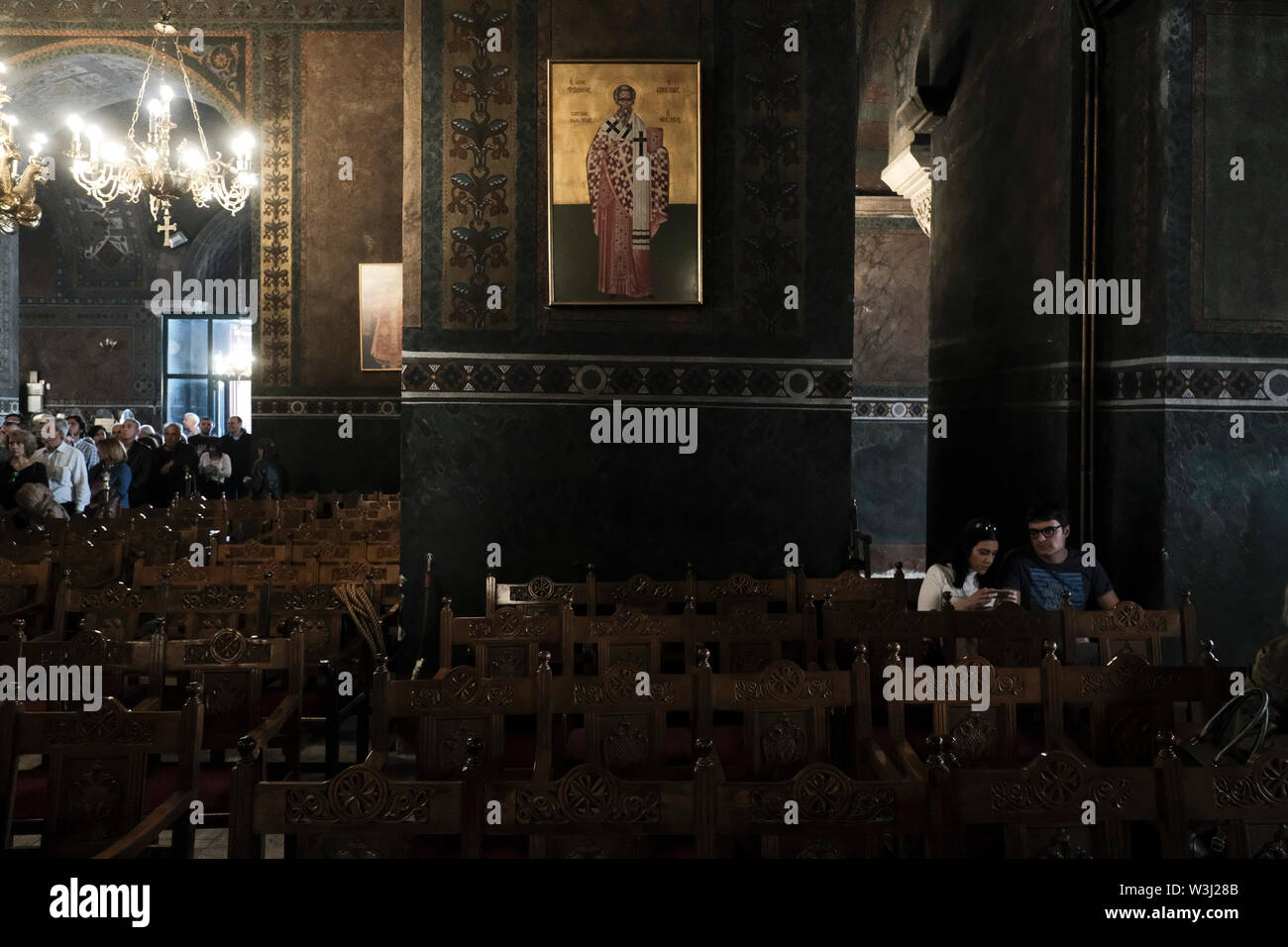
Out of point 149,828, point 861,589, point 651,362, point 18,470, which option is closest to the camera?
point 149,828

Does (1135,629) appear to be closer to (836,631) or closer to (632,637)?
(836,631)

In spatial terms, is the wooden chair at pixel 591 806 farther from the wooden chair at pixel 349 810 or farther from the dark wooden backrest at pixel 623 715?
the dark wooden backrest at pixel 623 715

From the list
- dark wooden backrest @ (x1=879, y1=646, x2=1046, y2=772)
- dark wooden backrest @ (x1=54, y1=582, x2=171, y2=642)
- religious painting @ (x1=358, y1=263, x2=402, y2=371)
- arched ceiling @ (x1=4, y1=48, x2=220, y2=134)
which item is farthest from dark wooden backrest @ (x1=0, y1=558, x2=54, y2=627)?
arched ceiling @ (x1=4, y1=48, x2=220, y2=134)

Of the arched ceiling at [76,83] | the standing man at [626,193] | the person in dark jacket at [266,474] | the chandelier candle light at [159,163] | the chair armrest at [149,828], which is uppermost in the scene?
the arched ceiling at [76,83]

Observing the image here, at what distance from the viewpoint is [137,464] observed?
10914 mm

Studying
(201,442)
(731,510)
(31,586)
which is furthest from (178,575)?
(201,442)

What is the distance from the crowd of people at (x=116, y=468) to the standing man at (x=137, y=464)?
10 millimetres

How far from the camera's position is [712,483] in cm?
641

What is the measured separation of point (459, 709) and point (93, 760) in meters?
1.02

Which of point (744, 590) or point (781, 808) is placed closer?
point (781, 808)

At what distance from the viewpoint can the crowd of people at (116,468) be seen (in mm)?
8172

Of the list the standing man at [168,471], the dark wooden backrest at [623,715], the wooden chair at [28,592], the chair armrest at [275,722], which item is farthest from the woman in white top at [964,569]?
the standing man at [168,471]
